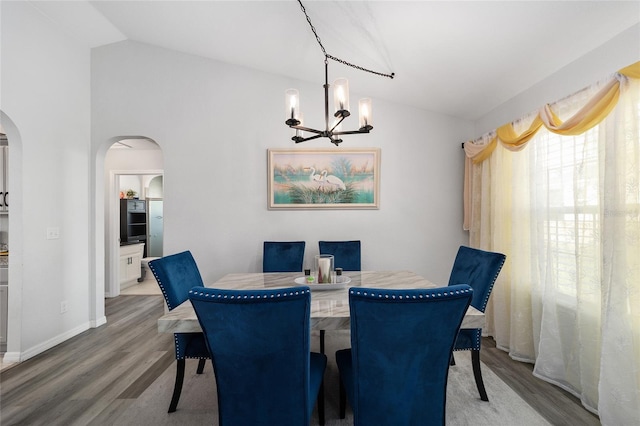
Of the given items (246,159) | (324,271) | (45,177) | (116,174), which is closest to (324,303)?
(324,271)

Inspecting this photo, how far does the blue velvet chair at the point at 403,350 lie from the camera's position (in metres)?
1.12

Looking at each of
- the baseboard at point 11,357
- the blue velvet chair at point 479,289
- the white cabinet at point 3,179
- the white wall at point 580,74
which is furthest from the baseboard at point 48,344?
the white wall at point 580,74

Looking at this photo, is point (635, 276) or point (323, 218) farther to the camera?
point (323, 218)

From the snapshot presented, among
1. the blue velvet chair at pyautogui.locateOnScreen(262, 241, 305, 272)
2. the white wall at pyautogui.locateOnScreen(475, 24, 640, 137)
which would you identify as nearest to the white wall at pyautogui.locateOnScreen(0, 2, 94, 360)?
the blue velvet chair at pyautogui.locateOnScreen(262, 241, 305, 272)

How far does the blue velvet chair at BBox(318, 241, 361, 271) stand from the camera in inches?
119

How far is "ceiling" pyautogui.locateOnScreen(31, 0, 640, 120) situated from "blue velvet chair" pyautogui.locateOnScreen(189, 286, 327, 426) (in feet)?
6.86

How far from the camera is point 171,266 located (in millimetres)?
2039

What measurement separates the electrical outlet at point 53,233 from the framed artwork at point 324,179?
2150 mm

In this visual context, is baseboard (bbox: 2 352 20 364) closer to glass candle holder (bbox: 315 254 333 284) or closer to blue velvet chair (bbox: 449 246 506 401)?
glass candle holder (bbox: 315 254 333 284)

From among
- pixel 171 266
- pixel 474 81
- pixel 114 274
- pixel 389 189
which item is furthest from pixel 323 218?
pixel 114 274

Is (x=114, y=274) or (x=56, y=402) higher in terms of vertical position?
(x=114, y=274)

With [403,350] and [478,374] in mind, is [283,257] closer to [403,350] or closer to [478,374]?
[478,374]

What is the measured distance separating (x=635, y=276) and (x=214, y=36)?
3.77 metres

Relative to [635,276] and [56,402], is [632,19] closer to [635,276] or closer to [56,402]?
[635,276]
